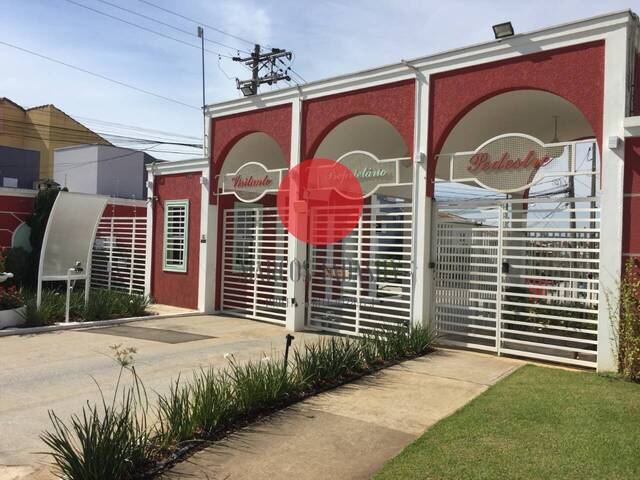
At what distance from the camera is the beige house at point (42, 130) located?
40.0 m

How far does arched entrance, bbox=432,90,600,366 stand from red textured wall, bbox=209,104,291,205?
369cm

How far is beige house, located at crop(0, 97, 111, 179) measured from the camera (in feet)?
131

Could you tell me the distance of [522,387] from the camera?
679cm

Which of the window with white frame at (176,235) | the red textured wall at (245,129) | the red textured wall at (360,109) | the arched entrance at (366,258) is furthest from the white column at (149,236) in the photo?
the red textured wall at (360,109)

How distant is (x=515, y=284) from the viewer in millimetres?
8898

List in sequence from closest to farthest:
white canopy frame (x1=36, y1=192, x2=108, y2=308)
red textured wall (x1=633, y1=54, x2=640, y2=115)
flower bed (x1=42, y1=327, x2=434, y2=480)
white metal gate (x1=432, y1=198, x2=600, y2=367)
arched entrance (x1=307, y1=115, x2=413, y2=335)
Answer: flower bed (x1=42, y1=327, x2=434, y2=480) → red textured wall (x1=633, y1=54, x2=640, y2=115) → white metal gate (x1=432, y1=198, x2=600, y2=367) → arched entrance (x1=307, y1=115, x2=413, y2=335) → white canopy frame (x1=36, y1=192, x2=108, y2=308)

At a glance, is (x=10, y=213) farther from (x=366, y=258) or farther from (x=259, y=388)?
(x=259, y=388)

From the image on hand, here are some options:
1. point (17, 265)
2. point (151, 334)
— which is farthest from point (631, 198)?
point (17, 265)

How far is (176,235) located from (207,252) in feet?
5.00

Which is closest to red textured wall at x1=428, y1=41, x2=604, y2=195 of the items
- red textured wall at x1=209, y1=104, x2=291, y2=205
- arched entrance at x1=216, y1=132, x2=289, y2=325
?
red textured wall at x1=209, y1=104, x2=291, y2=205

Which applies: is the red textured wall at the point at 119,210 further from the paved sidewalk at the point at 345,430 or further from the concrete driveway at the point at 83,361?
the paved sidewalk at the point at 345,430

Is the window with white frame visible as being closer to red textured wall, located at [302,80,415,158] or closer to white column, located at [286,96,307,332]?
white column, located at [286,96,307,332]

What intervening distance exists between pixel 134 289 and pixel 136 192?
19833mm

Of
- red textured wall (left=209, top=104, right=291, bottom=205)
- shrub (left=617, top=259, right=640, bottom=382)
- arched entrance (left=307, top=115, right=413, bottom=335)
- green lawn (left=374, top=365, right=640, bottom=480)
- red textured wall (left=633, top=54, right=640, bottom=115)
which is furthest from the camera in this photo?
red textured wall (left=209, top=104, right=291, bottom=205)
